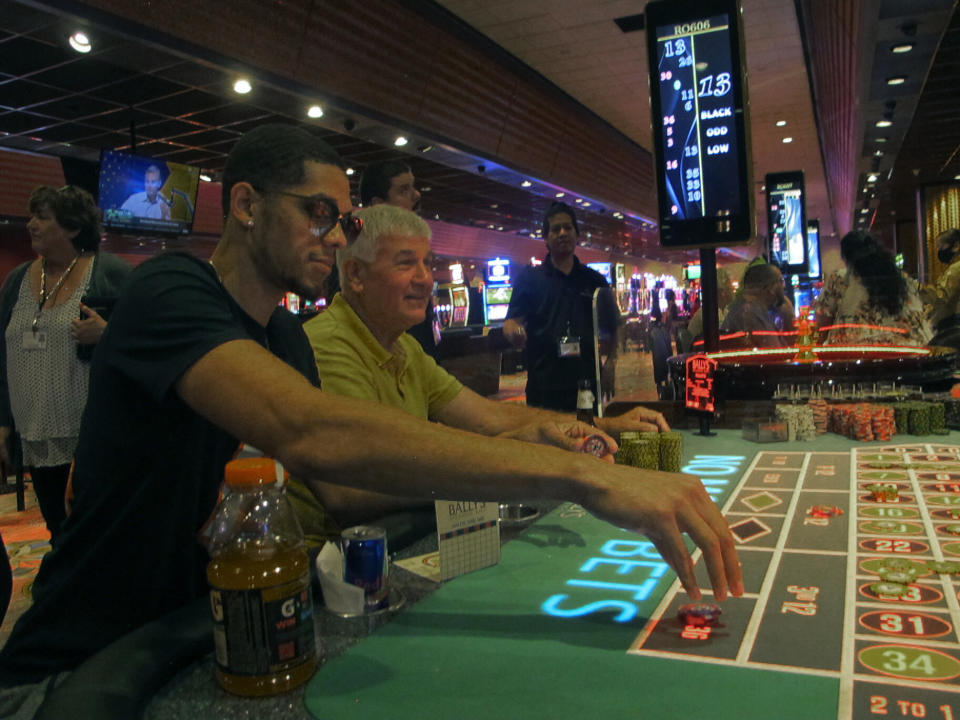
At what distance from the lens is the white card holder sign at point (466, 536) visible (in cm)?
125

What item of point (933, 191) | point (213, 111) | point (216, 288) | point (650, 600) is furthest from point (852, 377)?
point (933, 191)

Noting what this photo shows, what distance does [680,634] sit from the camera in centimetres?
101

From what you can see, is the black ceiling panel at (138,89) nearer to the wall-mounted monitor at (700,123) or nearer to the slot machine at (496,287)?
the wall-mounted monitor at (700,123)

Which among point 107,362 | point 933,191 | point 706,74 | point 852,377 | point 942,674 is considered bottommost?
point 942,674

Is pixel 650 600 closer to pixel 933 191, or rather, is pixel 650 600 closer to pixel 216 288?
pixel 216 288

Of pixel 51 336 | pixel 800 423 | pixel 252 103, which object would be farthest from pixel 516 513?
pixel 252 103

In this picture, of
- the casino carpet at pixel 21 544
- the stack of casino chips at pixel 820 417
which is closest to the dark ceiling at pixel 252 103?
the casino carpet at pixel 21 544

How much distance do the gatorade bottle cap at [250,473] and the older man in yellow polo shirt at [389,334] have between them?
0.87m

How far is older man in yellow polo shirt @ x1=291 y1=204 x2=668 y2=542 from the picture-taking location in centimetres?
182

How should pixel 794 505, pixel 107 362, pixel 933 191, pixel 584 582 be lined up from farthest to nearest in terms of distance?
pixel 933 191
pixel 794 505
pixel 584 582
pixel 107 362

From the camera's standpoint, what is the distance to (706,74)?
3.64 meters

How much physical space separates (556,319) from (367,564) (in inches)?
108

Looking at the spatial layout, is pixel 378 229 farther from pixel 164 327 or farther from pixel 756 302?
pixel 756 302

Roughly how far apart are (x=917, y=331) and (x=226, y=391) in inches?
161
